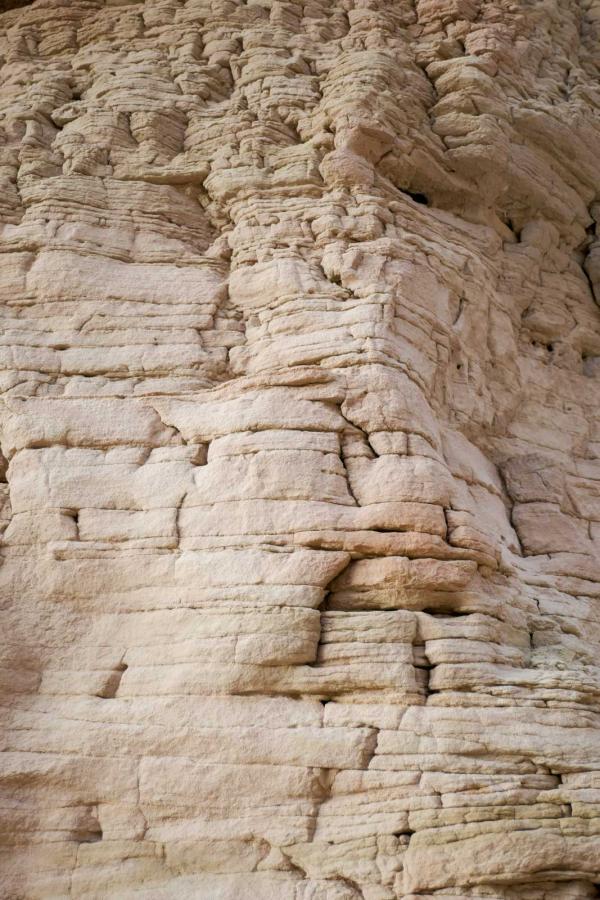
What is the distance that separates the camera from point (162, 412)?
7.70m

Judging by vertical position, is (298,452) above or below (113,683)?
above

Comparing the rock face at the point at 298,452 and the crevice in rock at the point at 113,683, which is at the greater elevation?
the rock face at the point at 298,452

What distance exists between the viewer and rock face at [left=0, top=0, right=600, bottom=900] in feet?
18.8

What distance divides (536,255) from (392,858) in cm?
793

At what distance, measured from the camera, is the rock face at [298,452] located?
5.73m

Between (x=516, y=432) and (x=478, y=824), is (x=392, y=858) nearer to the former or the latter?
(x=478, y=824)

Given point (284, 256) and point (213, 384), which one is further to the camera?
point (284, 256)

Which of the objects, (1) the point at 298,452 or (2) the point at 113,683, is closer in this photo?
(2) the point at 113,683

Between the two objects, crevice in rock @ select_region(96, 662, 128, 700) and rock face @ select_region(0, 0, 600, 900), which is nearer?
rock face @ select_region(0, 0, 600, 900)

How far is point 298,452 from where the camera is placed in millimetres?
6973

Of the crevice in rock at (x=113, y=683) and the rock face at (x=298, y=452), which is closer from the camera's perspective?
the rock face at (x=298, y=452)

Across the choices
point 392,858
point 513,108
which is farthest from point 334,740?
point 513,108

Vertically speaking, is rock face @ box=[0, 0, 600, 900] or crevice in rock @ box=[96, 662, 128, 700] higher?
rock face @ box=[0, 0, 600, 900]

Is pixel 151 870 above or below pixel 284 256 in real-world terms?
below
